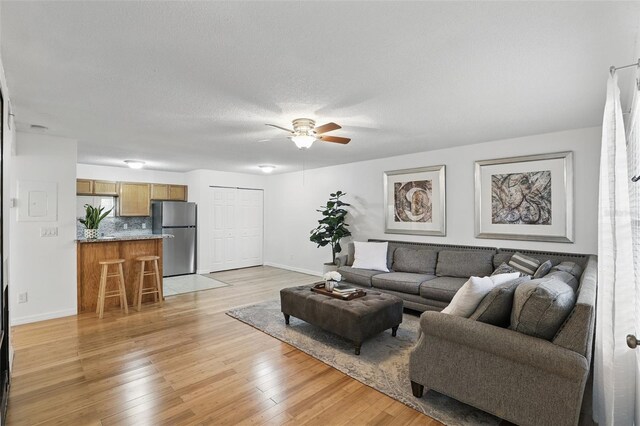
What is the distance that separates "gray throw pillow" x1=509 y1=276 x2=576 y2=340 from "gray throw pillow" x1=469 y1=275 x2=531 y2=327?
0.10 meters

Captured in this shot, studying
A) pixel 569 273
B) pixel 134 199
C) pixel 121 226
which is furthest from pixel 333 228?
pixel 121 226

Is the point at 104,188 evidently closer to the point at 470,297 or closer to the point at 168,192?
the point at 168,192

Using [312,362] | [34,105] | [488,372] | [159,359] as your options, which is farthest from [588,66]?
A: [34,105]

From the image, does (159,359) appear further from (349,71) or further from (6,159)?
(349,71)

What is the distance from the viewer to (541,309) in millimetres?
1805

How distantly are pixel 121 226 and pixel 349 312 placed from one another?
5.79 meters

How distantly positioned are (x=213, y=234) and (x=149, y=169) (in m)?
1.98

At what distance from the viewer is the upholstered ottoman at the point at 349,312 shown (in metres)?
2.96

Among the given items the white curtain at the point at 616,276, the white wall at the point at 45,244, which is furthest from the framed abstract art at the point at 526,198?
the white wall at the point at 45,244

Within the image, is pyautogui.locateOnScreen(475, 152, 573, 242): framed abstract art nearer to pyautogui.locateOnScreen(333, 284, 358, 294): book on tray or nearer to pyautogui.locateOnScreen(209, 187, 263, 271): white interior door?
pyautogui.locateOnScreen(333, 284, 358, 294): book on tray

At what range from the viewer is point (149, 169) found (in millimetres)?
6777

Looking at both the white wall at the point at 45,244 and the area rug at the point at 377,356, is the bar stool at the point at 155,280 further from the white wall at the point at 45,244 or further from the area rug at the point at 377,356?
the area rug at the point at 377,356

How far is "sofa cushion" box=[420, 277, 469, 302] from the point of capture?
3.70 m

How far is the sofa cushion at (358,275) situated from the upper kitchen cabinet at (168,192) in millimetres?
4420
